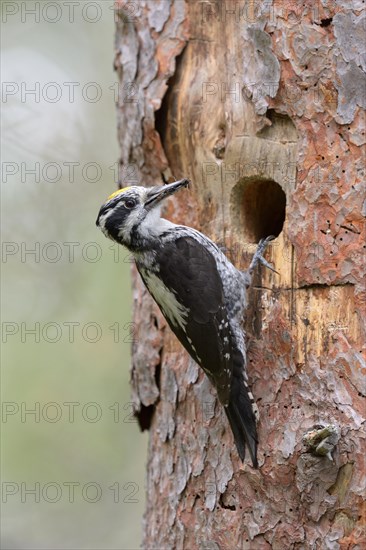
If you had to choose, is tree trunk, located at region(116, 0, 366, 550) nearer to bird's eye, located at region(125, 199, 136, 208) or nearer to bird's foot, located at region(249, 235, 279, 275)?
bird's foot, located at region(249, 235, 279, 275)

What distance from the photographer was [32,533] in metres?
7.51

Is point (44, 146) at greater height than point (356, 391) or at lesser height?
greater

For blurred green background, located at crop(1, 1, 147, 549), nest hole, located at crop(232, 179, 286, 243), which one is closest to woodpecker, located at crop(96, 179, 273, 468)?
nest hole, located at crop(232, 179, 286, 243)

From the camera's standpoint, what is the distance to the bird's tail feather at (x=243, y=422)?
12.5ft

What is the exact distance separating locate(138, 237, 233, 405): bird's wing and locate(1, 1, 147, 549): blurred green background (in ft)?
8.94

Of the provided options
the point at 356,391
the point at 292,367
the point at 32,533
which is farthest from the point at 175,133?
the point at 32,533

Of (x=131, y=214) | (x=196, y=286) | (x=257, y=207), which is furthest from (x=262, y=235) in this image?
(x=131, y=214)

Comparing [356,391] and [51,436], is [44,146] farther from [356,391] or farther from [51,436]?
[356,391]

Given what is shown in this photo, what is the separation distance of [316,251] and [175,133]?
1.15m

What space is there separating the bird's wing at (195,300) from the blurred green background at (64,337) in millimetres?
2725

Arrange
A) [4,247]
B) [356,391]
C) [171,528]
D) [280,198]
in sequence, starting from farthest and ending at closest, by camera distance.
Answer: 1. [4,247]
2. [280,198]
3. [171,528]
4. [356,391]

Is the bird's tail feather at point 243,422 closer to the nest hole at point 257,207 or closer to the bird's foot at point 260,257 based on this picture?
the bird's foot at point 260,257

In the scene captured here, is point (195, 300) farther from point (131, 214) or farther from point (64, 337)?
point (64, 337)

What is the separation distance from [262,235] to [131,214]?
30.5 inches
